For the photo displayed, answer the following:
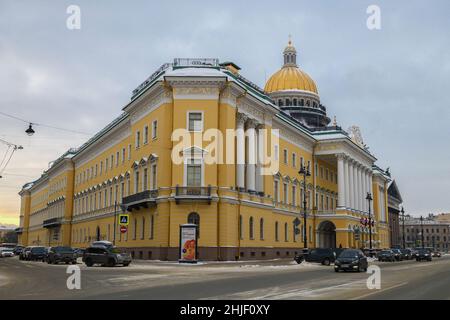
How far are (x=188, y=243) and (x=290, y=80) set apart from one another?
166 ft

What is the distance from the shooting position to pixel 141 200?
51.6m

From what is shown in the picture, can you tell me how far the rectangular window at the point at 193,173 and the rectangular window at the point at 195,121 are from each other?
3.15 meters

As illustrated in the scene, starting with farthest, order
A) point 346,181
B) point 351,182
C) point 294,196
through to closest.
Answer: point 351,182
point 346,181
point 294,196

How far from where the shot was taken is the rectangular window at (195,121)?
49.3m

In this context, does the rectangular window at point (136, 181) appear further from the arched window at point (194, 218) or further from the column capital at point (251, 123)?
the column capital at point (251, 123)

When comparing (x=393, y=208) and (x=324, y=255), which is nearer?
(x=324, y=255)

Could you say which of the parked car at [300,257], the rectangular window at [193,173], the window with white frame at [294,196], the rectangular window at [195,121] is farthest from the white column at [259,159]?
the window with white frame at [294,196]

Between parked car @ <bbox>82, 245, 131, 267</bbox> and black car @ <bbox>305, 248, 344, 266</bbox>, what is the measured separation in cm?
1664

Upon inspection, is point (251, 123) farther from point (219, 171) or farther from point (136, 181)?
point (136, 181)

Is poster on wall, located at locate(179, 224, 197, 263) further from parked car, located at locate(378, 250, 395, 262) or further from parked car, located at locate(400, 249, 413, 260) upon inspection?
parked car, located at locate(400, 249, 413, 260)

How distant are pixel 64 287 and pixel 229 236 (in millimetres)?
28011

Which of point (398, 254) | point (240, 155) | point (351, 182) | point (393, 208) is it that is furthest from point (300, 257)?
point (393, 208)
